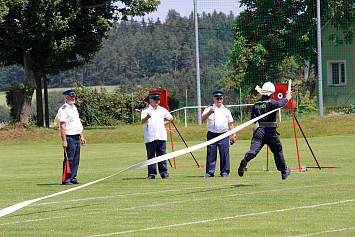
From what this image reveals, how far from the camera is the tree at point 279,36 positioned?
4475 centimetres

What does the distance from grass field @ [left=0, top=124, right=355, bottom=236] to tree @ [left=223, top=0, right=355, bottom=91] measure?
3046 centimetres

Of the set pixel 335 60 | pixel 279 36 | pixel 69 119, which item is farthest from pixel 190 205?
pixel 335 60

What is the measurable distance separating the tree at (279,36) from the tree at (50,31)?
32.1 feet

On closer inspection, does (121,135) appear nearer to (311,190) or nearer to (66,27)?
(66,27)

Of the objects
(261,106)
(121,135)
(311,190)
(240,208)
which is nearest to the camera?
(240,208)

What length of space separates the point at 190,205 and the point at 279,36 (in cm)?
3760

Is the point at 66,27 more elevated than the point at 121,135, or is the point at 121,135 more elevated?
the point at 66,27

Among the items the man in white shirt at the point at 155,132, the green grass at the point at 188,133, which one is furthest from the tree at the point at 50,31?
the man in white shirt at the point at 155,132

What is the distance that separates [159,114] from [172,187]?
2458 mm

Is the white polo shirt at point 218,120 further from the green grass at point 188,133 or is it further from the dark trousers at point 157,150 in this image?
the green grass at point 188,133

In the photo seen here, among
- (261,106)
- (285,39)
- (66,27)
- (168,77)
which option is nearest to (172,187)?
(261,106)

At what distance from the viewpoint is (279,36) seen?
45438mm

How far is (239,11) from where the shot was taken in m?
48.1

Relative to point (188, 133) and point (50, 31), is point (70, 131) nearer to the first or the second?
point (188, 133)
